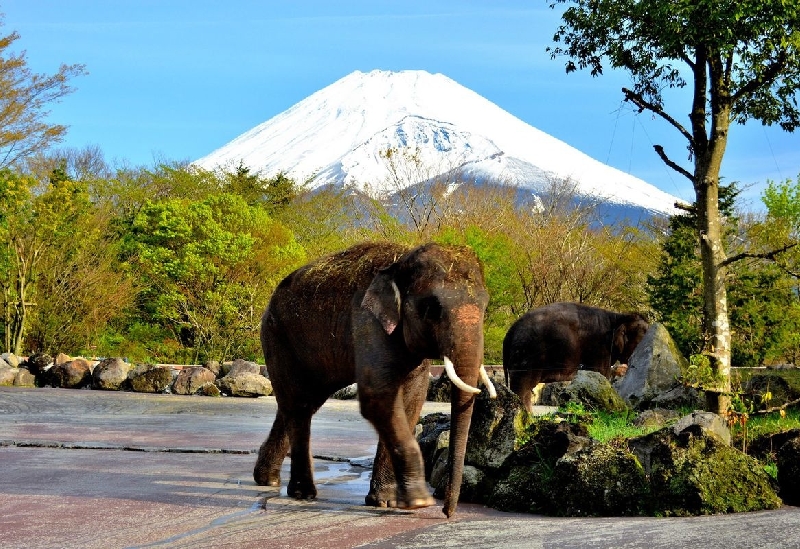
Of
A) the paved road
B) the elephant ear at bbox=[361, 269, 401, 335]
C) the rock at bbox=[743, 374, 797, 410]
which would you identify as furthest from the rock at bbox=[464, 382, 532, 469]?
the rock at bbox=[743, 374, 797, 410]

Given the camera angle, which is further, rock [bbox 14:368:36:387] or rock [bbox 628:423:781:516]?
rock [bbox 14:368:36:387]

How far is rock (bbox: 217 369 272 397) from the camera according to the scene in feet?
86.0

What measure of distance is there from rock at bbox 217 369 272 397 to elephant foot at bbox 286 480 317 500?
17.7m

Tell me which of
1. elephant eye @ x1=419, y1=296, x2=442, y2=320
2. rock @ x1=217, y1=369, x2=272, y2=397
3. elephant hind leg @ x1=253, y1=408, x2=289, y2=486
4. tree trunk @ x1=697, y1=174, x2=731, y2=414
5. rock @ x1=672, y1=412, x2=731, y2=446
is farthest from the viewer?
rock @ x1=217, y1=369, x2=272, y2=397

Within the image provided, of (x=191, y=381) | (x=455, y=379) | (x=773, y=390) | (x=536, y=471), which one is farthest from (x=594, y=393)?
(x=191, y=381)

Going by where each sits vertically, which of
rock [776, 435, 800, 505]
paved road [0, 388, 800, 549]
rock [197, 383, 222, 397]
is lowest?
paved road [0, 388, 800, 549]

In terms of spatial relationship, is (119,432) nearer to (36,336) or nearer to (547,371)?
(547,371)

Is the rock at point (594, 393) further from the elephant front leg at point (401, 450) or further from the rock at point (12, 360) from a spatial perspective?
the rock at point (12, 360)

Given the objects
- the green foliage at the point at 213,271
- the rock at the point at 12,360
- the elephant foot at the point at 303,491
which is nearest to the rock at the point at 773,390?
the elephant foot at the point at 303,491

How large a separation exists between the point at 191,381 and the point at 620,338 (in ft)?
39.1

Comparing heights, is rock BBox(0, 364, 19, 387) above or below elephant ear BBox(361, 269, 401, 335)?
below

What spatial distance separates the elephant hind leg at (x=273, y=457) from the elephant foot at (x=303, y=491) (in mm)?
691

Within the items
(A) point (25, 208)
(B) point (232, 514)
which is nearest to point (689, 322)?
(A) point (25, 208)

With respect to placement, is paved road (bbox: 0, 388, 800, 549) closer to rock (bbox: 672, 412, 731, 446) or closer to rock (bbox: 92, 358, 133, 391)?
rock (bbox: 672, 412, 731, 446)
